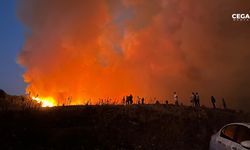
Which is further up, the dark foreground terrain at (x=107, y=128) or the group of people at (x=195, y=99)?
the group of people at (x=195, y=99)

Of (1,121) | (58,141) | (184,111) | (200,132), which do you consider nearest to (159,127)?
(200,132)

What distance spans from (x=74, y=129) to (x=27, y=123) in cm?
308

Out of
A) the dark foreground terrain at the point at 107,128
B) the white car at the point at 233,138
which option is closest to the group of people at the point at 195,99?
the dark foreground terrain at the point at 107,128

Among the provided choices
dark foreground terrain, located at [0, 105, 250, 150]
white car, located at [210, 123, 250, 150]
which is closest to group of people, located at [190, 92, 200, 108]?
dark foreground terrain, located at [0, 105, 250, 150]

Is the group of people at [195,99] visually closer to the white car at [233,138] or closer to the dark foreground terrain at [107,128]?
the dark foreground terrain at [107,128]

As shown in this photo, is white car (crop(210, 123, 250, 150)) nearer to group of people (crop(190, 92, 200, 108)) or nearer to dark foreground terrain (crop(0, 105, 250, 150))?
dark foreground terrain (crop(0, 105, 250, 150))

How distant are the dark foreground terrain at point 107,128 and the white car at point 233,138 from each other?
7.76 meters

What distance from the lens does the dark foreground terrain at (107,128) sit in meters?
15.9

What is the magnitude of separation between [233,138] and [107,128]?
11887mm

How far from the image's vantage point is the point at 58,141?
15664 mm

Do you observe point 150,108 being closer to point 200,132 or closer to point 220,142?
point 200,132

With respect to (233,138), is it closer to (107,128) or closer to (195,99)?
(107,128)

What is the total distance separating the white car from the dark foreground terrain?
7764 mm

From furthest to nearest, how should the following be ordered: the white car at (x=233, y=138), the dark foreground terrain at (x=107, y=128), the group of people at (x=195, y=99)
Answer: the group of people at (x=195, y=99)
the dark foreground terrain at (x=107, y=128)
the white car at (x=233, y=138)
